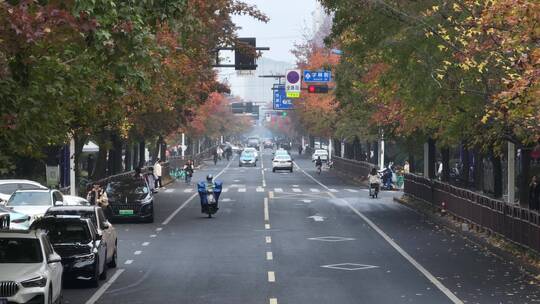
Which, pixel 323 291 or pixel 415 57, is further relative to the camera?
pixel 415 57

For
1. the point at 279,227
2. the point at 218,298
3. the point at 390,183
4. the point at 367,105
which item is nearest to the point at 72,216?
the point at 218,298

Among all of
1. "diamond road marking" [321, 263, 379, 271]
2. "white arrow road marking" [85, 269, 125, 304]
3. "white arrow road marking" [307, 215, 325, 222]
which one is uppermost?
"white arrow road marking" [85, 269, 125, 304]

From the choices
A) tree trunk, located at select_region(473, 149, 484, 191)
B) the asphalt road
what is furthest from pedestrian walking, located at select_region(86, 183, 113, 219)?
tree trunk, located at select_region(473, 149, 484, 191)

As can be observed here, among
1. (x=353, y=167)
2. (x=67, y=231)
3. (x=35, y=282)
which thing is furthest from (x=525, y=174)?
(x=353, y=167)

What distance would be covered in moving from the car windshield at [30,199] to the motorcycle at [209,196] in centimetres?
869

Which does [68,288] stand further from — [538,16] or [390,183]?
[390,183]

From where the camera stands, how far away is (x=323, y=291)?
21.1m

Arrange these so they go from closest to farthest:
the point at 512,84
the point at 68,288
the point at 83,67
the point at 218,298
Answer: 1. the point at 512,84
2. the point at 83,67
3. the point at 218,298
4. the point at 68,288

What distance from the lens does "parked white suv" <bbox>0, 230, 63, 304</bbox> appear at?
54.1 feet

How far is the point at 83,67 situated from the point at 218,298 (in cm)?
476

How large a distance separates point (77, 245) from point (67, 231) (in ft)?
2.39

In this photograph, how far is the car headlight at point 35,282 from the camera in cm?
1661

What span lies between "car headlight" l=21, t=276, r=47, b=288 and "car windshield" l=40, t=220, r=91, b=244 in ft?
16.1

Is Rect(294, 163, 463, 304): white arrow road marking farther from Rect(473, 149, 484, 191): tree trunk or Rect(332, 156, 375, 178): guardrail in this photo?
Rect(332, 156, 375, 178): guardrail
